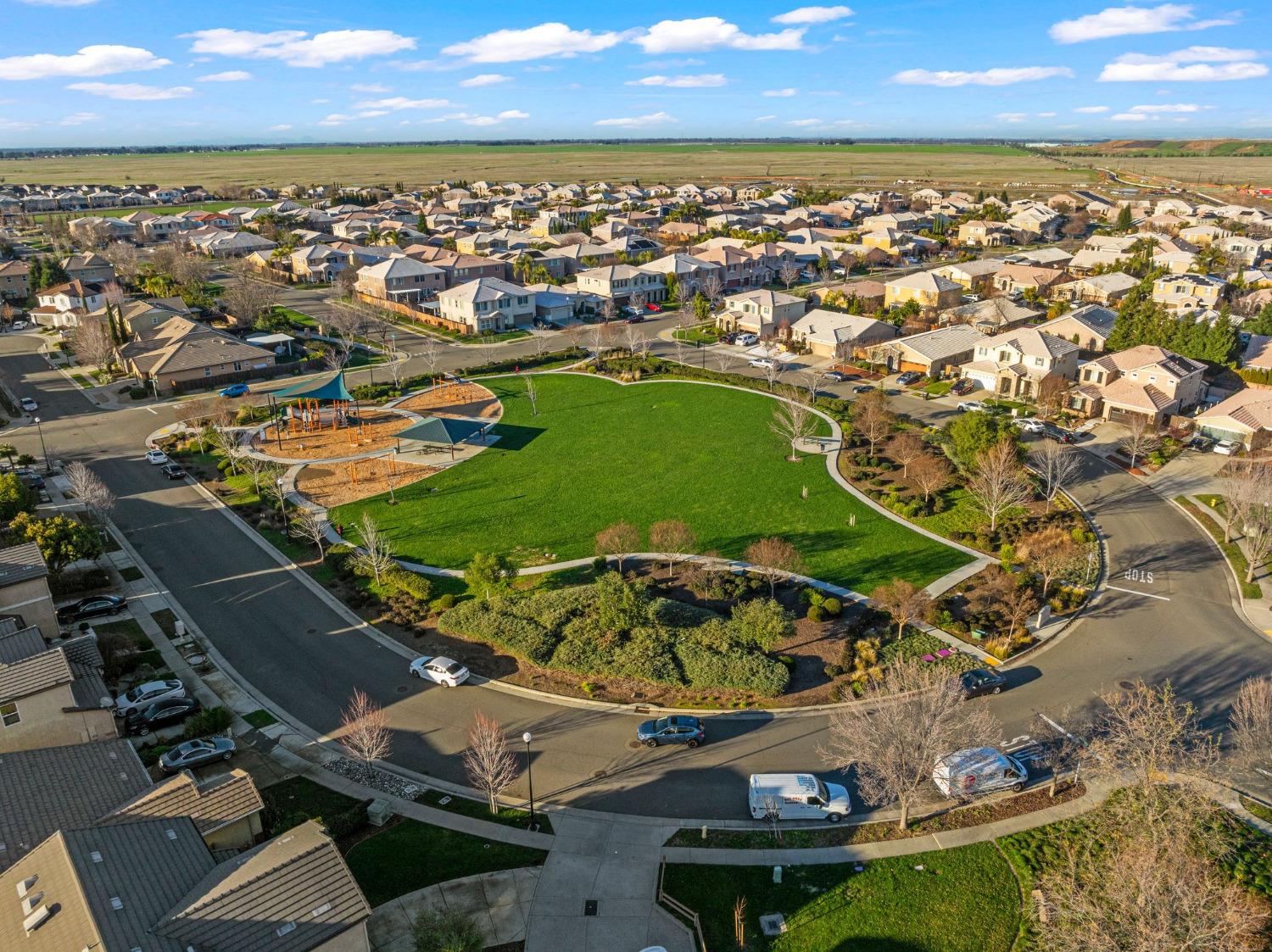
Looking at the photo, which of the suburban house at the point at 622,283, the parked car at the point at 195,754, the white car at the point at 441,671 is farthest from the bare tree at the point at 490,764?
the suburban house at the point at 622,283

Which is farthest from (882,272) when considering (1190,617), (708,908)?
(708,908)

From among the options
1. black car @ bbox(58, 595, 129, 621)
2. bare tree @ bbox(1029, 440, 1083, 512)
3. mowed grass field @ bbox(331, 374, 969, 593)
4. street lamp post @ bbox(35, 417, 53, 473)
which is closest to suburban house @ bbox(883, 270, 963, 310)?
mowed grass field @ bbox(331, 374, 969, 593)

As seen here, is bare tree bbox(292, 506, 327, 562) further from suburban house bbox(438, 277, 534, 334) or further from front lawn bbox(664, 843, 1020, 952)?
suburban house bbox(438, 277, 534, 334)

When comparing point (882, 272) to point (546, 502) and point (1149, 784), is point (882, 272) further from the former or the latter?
point (1149, 784)

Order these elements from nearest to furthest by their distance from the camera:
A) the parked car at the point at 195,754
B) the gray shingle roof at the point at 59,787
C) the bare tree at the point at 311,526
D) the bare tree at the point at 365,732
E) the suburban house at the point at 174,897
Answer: the suburban house at the point at 174,897 → the gray shingle roof at the point at 59,787 → the bare tree at the point at 365,732 → the parked car at the point at 195,754 → the bare tree at the point at 311,526

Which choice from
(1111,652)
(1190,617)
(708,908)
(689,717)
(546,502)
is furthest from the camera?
(546,502)

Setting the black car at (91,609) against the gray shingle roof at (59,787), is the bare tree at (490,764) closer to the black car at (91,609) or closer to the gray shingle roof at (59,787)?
the gray shingle roof at (59,787)

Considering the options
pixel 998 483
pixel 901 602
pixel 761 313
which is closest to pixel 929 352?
pixel 761 313
